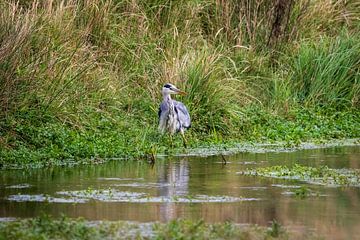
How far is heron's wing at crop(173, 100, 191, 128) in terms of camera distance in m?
15.5

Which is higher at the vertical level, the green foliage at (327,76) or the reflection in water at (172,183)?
the green foliage at (327,76)

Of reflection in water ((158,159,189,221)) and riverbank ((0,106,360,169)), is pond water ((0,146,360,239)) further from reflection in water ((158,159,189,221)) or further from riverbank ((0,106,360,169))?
riverbank ((0,106,360,169))

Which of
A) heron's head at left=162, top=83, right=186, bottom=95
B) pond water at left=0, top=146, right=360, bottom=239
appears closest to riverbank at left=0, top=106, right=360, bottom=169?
pond water at left=0, top=146, right=360, bottom=239

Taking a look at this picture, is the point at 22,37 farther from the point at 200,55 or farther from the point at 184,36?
the point at 184,36

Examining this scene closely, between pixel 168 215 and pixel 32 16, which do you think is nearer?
pixel 168 215

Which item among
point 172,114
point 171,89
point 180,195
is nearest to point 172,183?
point 180,195

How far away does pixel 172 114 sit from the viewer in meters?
15.4

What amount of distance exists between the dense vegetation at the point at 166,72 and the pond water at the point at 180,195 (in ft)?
3.10

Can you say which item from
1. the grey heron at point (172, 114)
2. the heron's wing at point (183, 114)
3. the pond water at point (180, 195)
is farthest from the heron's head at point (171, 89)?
the pond water at point (180, 195)

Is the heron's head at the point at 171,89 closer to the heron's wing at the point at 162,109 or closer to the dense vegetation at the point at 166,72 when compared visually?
the heron's wing at the point at 162,109

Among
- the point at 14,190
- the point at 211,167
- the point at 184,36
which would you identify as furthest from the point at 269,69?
the point at 14,190

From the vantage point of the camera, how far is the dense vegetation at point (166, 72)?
14398 mm

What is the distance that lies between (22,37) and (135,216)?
5068 mm

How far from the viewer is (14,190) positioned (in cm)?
1138
